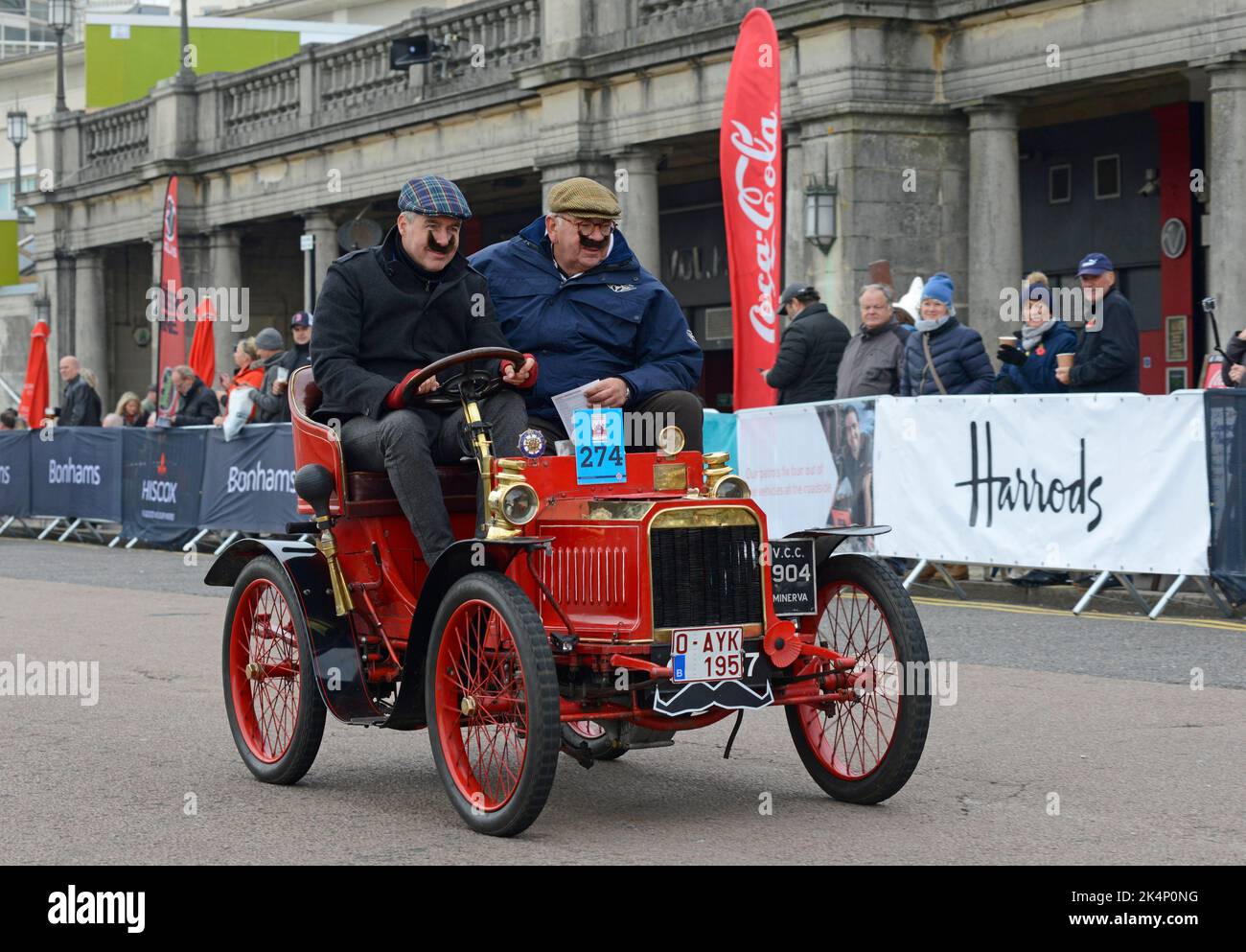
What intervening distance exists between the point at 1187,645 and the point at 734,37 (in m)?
12.1

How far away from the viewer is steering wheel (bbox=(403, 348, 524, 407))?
678cm

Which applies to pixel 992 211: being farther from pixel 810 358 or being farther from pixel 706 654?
pixel 706 654

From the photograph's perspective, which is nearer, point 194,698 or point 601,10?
point 194,698

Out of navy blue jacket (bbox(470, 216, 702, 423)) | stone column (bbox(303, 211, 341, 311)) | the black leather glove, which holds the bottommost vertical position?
navy blue jacket (bbox(470, 216, 702, 423))

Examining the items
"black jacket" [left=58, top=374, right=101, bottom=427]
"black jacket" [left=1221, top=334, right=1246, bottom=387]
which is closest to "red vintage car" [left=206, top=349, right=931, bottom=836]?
"black jacket" [left=1221, top=334, right=1246, bottom=387]

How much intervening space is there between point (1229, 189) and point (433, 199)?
12.5 m

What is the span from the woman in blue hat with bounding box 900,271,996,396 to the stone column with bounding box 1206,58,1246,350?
3995 mm

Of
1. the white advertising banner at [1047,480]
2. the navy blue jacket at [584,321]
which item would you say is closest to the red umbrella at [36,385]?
the white advertising banner at [1047,480]

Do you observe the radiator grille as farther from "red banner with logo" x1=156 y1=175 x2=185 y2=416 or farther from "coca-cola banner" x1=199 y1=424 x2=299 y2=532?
"red banner with logo" x1=156 y1=175 x2=185 y2=416

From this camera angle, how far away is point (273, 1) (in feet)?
221

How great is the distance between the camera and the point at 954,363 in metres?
14.9

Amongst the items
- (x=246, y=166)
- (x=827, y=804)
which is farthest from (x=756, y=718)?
(x=246, y=166)

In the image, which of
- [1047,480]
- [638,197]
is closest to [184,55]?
[638,197]
